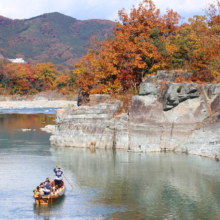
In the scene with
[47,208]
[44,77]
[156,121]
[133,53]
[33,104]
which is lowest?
[47,208]

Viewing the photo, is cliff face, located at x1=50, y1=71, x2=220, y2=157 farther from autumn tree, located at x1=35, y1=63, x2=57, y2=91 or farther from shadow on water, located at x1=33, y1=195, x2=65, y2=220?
autumn tree, located at x1=35, y1=63, x2=57, y2=91

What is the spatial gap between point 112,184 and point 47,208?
6360 mm

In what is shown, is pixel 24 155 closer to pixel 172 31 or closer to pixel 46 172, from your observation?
pixel 46 172

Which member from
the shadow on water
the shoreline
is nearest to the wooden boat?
the shadow on water

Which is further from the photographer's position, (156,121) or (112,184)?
(156,121)

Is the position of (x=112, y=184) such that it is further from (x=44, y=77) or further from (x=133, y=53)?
(x=44, y=77)

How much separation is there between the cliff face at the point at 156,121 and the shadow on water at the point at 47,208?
51.4 feet

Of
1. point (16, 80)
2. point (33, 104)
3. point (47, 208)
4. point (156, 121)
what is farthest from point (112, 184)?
point (16, 80)

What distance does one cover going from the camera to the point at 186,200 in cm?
2339

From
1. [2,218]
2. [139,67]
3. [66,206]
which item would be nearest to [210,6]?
[139,67]

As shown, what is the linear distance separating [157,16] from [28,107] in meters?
60.3

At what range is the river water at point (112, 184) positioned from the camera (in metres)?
21.0

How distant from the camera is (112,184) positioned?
87.4 feet

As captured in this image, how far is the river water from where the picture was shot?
2100 cm
